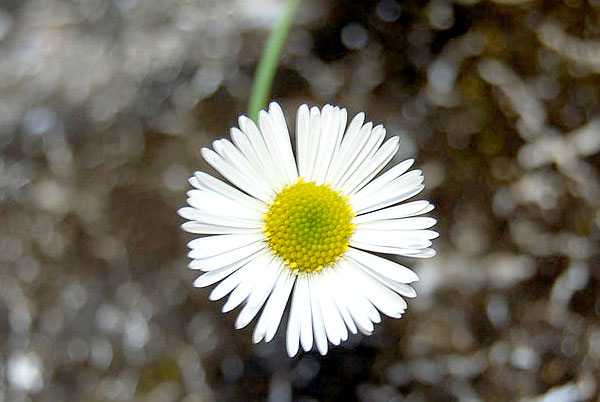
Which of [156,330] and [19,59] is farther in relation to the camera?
[19,59]

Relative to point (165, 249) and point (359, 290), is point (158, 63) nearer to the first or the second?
point (165, 249)

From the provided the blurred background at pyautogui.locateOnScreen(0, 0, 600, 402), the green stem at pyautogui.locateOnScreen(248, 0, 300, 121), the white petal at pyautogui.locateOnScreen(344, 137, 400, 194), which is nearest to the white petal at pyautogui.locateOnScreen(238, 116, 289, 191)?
the white petal at pyautogui.locateOnScreen(344, 137, 400, 194)

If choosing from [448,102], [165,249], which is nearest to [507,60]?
[448,102]

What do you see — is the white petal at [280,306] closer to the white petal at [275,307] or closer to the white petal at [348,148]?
the white petal at [275,307]

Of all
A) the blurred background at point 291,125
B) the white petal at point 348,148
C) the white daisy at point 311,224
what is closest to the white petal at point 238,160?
the white daisy at point 311,224

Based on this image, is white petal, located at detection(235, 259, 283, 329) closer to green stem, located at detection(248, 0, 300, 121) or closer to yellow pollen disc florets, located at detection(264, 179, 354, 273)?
yellow pollen disc florets, located at detection(264, 179, 354, 273)

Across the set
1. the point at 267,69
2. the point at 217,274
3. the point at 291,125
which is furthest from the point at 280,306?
the point at 291,125
